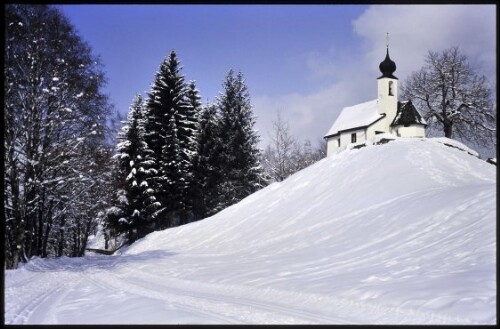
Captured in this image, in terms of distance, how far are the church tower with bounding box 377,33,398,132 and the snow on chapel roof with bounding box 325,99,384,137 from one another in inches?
31.0

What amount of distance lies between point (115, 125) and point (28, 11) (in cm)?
579

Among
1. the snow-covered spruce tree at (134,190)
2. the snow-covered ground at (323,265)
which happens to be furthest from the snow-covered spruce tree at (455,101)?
the snow-covered spruce tree at (134,190)

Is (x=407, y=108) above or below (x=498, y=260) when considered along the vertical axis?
above

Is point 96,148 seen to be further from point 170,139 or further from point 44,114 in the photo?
point 170,139

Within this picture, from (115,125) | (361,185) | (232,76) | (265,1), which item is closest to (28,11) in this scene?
(115,125)

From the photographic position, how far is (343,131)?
141ft

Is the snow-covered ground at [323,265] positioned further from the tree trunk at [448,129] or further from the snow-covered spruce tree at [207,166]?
the tree trunk at [448,129]

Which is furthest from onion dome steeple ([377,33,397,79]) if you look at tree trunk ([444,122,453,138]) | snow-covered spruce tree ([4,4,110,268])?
snow-covered spruce tree ([4,4,110,268])

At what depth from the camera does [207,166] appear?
3494 centimetres

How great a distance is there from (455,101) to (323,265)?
100 ft

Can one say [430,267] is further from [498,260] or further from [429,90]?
[429,90]

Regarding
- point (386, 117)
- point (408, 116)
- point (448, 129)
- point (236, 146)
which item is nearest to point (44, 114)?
point (236, 146)

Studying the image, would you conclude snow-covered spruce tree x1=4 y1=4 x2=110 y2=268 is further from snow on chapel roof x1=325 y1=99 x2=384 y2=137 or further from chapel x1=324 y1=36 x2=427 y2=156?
snow on chapel roof x1=325 y1=99 x2=384 y2=137

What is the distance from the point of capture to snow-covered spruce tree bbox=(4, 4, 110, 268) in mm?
13930
